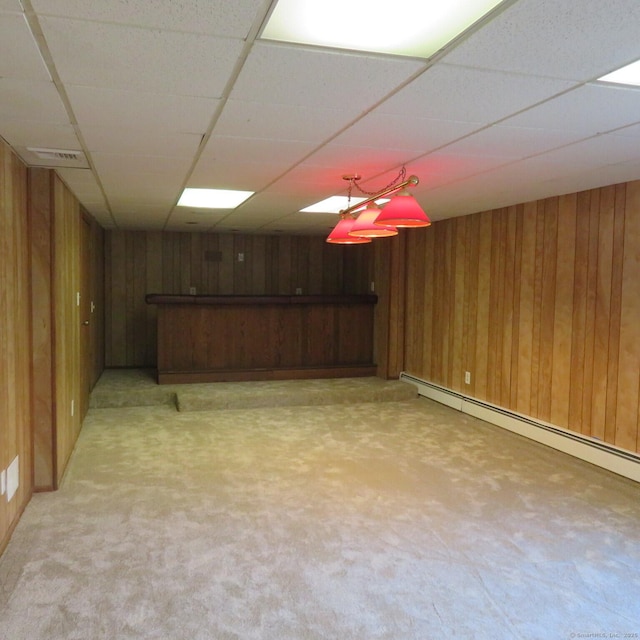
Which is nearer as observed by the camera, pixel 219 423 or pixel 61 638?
pixel 61 638

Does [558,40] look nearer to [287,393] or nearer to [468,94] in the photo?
[468,94]

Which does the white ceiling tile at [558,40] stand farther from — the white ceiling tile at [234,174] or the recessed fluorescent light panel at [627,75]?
the white ceiling tile at [234,174]

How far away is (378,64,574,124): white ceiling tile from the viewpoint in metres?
1.91

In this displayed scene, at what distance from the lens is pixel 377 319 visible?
7070mm

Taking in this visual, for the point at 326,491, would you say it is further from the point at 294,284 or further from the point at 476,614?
the point at 294,284

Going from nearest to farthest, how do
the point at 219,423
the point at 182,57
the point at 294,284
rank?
the point at 182,57 → the point at 219,423 → the point at 294,284

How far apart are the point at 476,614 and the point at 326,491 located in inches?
56.3

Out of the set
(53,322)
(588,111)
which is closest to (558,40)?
(588,111)

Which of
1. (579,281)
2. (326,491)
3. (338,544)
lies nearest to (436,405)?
(579,281)

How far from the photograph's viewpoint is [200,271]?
310 inches

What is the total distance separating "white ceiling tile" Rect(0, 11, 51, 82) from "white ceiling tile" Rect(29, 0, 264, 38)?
4.8 inches

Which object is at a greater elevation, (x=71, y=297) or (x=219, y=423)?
(x=71, y=297)

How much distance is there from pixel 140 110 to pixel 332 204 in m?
2.84

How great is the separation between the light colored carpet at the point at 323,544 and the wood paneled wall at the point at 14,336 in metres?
0.19
